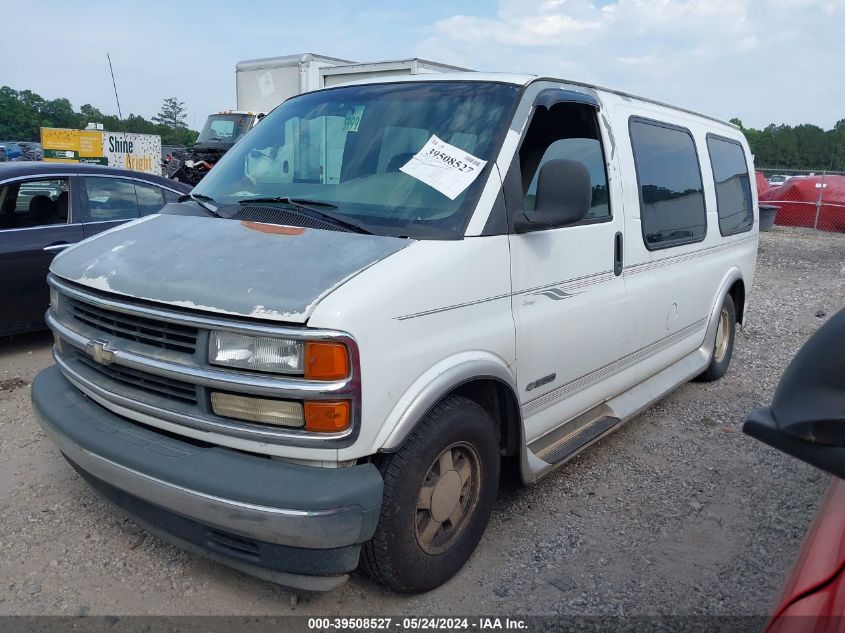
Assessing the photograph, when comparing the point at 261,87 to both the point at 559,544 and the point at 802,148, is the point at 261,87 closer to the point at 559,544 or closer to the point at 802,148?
the point at 559,544

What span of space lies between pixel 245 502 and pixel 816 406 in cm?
178

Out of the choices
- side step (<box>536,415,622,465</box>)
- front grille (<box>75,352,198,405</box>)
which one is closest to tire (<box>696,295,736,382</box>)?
side step (<box>536,415,622,465</box>)

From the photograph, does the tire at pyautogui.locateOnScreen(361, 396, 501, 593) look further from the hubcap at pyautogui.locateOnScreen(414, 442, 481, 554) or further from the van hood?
the van hood

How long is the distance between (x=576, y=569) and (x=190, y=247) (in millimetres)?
2256

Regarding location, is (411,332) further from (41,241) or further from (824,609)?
(41,241)

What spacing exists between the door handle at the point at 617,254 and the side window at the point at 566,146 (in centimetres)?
14

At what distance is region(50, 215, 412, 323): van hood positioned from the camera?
2379 mm

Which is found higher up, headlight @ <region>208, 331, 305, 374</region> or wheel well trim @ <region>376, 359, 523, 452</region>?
headlight @ <region>208, 331, 305, 374</region>

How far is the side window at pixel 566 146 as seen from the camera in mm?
3330

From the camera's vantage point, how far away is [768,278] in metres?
12.0

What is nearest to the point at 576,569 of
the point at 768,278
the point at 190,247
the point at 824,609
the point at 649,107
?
the point at 824,609

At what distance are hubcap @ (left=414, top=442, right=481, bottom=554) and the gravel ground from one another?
0.83 ft

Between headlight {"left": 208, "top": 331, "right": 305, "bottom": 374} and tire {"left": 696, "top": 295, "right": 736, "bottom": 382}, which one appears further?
tire {"left": 696, "top": 295, "right": 736, "bottom": 382}

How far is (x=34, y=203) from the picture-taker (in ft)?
19.9
